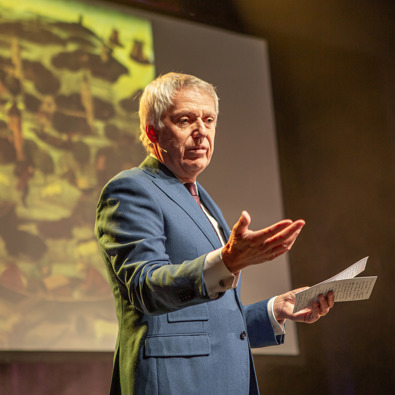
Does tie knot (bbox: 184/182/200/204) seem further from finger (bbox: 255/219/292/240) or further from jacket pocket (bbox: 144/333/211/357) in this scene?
finger (bbox: 255/219/292/240)

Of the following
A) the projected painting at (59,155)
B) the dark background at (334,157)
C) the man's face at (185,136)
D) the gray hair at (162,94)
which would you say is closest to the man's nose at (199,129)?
the man's face at (185,136)

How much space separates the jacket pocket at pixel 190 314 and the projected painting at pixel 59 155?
65.2 inches

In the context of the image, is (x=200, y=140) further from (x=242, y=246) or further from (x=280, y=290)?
(x=280, y=290)

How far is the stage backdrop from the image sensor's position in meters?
3.04

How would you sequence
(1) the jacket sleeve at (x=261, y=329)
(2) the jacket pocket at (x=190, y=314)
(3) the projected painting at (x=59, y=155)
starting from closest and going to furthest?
(2) the jacket pocket at (x=190, y=314) → (1) the jacket sleeve at (x=261, y=329) → (3) the projected painting at (x=59, y=155)

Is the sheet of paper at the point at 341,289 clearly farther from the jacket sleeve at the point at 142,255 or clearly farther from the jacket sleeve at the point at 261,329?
the jacket sleeve at the point at 142,255

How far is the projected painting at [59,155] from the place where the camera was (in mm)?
3025

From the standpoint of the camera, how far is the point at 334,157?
14.3ft

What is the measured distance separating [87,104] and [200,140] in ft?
5.66

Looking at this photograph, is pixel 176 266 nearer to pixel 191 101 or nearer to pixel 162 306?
pixel 162 306

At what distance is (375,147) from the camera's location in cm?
431

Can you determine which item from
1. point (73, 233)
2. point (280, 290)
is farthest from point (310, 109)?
point (73, 233)

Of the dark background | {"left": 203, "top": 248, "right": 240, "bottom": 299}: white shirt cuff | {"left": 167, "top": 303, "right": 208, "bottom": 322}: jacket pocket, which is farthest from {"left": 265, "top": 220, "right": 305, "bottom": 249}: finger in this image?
the dark background

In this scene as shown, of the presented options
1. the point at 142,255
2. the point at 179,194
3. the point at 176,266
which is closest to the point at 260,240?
the point at 176,266
